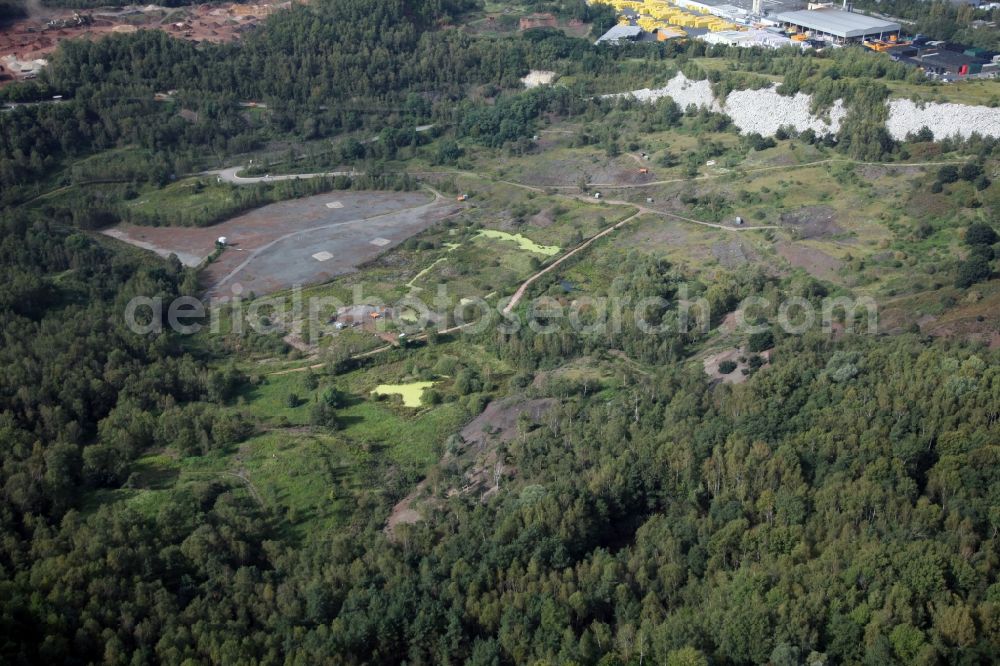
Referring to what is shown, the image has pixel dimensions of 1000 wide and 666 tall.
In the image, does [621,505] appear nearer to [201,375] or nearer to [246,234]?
[201,375]

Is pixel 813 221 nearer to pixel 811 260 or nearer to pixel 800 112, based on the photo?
pixel 811 260

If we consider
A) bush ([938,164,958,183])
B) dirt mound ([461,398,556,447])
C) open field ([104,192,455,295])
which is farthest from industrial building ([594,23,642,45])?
dirt mound ([461,398,556,447])

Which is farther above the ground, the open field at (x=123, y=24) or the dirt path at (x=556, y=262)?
the open field at (x=123, y=24)

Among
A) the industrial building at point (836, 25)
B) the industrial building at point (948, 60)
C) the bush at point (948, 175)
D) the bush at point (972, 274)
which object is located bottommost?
the bush at point (972, 274)

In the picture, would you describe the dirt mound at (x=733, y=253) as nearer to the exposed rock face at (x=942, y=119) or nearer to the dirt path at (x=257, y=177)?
the exposed rock face at (x=942, y=119)

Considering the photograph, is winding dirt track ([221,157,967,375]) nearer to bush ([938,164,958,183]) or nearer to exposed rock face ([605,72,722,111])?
bush ([938,164,958,183])

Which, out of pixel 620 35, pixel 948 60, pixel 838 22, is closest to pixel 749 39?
pixel 838 22

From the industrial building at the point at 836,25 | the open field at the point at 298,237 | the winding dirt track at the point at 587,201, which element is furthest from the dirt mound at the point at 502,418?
the industrial building at the point at 836,25
